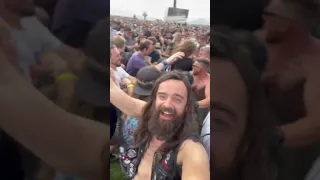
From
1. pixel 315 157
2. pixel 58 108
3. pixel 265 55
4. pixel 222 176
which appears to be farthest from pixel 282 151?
pixel 58 108

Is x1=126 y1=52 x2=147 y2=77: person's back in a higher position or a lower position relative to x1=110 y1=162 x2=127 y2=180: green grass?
higher

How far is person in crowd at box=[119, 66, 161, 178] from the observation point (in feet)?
4.63

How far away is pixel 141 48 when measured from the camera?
4.65 feet

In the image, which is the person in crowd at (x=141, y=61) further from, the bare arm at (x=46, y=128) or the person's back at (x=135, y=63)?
the bare arm at (x=46, y=128)

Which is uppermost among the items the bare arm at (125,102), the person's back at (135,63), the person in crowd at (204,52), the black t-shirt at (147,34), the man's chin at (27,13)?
the man's chin at (27,13)

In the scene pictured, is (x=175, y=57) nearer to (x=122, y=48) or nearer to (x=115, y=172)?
(x=122, y=48)

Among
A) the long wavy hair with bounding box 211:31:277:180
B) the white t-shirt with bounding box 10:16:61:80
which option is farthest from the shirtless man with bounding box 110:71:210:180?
the white t-shirt with bounding box 10:16:61:80

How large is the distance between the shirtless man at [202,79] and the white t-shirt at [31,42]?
1.51 ft

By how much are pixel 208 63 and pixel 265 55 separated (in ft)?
0.62

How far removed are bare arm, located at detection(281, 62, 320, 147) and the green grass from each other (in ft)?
1.82

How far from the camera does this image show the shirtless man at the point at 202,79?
4.61ft

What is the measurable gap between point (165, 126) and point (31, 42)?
0.52m

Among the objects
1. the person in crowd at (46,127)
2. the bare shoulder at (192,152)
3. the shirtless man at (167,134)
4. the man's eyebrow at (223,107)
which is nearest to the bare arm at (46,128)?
the person in crowd at (46,127)

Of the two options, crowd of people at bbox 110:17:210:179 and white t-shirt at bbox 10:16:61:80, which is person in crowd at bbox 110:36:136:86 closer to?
crowd of people at bbox 110:17:210:179
